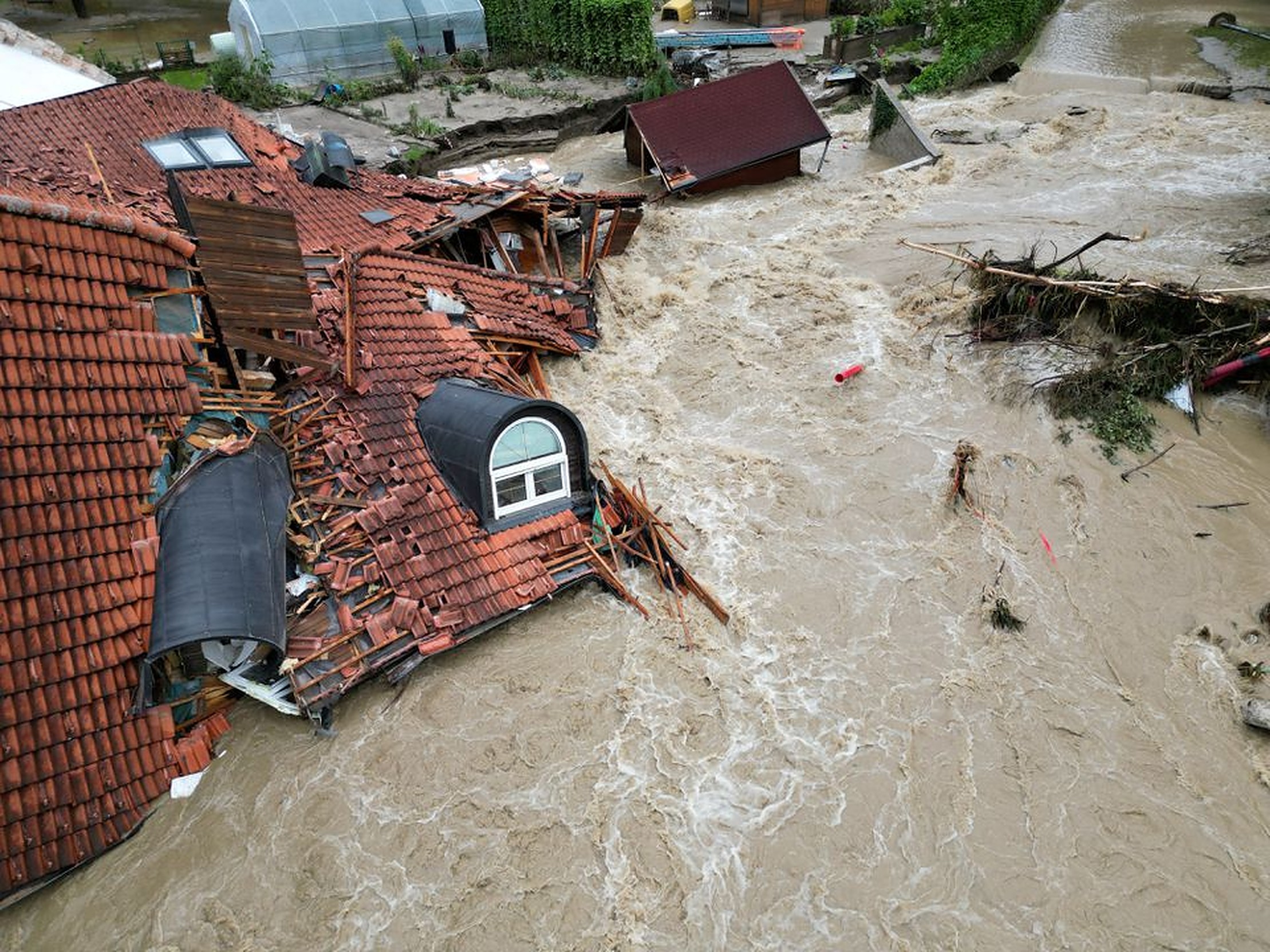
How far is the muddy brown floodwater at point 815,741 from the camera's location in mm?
7172

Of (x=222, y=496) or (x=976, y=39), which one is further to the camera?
(x=976, y=39)

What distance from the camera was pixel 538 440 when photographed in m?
9.86

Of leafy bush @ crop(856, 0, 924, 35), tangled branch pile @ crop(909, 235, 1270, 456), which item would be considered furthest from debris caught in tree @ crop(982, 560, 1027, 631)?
leafy bush @ crop(856, 0, 924, 35)

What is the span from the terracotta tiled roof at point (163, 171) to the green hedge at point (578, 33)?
19408 mm

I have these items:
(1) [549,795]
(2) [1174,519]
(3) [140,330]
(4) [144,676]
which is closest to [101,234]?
(3) [140,330]

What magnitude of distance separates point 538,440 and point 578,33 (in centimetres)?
3074

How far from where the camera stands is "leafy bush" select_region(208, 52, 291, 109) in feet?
Answer: 94.5

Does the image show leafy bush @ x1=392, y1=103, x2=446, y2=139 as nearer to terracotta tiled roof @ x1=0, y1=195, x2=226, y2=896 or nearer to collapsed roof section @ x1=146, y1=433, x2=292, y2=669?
terracotta tiled roof @ x1=0, y1=195, x2=226, y2=896

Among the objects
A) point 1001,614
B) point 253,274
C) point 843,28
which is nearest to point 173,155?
point 253,274

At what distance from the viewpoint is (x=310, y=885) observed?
729 cm

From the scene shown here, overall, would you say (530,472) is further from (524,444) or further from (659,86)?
(659,86)

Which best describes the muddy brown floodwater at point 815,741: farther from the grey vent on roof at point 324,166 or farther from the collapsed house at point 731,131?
the collapsed house at point 731,131

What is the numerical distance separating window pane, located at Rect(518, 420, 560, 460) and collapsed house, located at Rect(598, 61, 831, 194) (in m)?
14.3

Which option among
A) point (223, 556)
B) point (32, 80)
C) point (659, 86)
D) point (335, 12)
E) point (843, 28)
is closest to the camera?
point (223, 556)
